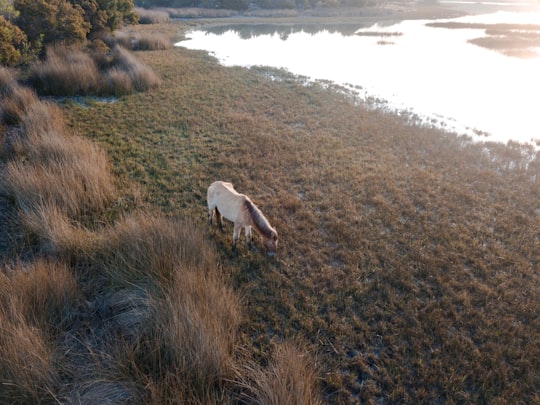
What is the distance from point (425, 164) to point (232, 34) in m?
35.7

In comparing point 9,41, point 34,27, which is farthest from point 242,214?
point 34,27

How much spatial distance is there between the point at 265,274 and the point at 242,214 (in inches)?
46.3

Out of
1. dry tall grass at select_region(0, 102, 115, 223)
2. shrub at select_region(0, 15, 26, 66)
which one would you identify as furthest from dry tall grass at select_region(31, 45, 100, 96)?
dry tall grass at select_region(0, 102, 115, 223)

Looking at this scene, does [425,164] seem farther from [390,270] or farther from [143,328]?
[143,328]

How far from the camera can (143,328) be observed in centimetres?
365

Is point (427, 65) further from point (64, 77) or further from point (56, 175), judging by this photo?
point (56, 175)

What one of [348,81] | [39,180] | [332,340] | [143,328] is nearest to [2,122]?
[39,180]

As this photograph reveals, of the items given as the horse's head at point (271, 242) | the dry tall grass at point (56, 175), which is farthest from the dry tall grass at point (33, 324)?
the horse's head at point (271, 242)

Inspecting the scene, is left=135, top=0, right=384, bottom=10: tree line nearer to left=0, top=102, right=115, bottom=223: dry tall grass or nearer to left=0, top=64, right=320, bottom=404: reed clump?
left=0, top=102, right=115, bottom=223: dry tall grass

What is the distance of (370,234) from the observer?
6.45 m

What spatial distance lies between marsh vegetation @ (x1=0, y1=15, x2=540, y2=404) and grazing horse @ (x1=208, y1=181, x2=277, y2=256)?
40cm

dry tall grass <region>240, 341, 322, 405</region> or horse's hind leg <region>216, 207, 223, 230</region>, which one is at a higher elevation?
horse's hind leg <region>216, 207, 223, 230</region>

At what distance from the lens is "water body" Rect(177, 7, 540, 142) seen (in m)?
15.0

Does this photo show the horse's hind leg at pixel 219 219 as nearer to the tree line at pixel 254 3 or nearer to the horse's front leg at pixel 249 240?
the horse's front leg at pixel 249 240
